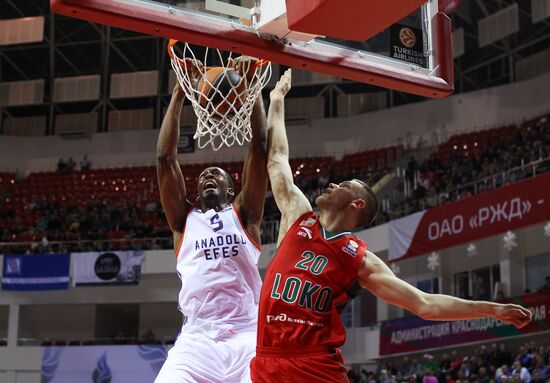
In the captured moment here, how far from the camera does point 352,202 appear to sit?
4520 mm

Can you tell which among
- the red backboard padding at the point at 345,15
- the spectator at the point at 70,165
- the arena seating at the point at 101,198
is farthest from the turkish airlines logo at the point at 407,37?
the spectator at the point at 70,165

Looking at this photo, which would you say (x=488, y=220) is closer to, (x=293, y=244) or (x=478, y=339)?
(x=478, y=339)

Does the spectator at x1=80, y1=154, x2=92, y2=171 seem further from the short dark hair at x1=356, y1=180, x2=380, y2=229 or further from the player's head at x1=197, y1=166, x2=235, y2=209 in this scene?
the short dark hair at x1=356, y1=180, x2=380, y2=229

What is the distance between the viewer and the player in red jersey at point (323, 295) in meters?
4.19

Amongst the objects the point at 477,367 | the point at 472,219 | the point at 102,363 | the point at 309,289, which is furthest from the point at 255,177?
the point at 102,363

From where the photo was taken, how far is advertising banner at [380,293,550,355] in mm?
16188

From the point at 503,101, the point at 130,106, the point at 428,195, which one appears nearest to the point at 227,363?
the point at 428,195

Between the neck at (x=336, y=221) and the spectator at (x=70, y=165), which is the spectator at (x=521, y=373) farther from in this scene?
the spectator at (x=70, y=165)

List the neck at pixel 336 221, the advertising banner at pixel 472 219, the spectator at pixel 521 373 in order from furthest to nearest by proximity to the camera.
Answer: the advertising banner at pixel 472 219, the spectator at pixel 521 373, the neck at pixel 336 221

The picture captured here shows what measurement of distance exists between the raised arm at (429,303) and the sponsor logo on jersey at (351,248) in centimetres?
7

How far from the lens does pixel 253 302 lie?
17.6 ft

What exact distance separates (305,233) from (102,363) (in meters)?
17.7

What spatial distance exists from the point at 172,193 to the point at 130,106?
25.8 m

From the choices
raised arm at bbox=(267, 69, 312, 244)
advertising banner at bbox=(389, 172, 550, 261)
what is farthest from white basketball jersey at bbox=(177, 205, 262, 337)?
advertising banner at bbox=(389, 172, 550, 261)
